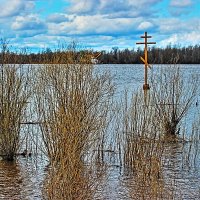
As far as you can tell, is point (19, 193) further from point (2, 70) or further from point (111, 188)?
point (2, 70)

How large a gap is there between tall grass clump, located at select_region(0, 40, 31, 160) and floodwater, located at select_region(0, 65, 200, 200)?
50 centimetres

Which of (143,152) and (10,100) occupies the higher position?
(10,100)

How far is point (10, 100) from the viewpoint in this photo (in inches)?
471

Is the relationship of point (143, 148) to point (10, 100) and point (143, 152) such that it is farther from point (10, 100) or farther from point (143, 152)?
point (10, 100)

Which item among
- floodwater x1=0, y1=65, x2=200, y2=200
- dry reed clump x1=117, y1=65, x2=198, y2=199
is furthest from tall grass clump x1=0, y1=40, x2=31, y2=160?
dry reed clump x1=117, y1=65, x2=198, y2=199

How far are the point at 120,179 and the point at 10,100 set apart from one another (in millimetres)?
3517

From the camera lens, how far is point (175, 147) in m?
13.8

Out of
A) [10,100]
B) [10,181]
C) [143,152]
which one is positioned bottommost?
[10,181]

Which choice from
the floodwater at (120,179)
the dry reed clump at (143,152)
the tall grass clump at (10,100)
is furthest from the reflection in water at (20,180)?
the dry reed clump at (143,152)

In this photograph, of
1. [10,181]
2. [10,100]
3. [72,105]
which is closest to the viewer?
[72,105]

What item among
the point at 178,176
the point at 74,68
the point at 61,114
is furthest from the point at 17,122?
the point at 178,176

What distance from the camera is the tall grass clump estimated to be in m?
11.8

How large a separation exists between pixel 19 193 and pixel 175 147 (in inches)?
229

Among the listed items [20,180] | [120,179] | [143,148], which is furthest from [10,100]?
[143,148]
